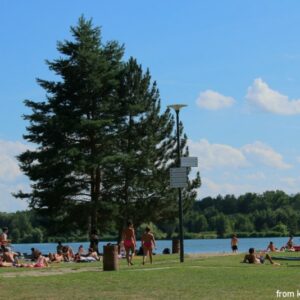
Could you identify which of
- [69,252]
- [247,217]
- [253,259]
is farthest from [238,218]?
[253,259]

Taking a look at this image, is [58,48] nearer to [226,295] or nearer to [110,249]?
[110,249]

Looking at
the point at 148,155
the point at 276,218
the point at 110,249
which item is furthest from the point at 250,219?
the point at 110,249

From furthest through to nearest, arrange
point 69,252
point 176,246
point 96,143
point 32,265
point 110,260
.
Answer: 1. point 96,143
2. point 176,246
3. point 69,252
4. point 32,265
5. point 110,260

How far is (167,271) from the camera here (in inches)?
776

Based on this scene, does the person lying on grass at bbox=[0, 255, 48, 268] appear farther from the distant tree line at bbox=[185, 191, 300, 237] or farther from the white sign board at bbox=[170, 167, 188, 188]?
the distant tree line at bbox=[185, 191, 300, 237]

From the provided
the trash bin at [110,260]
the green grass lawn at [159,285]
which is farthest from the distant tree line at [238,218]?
the green grass lawn at [159,285]

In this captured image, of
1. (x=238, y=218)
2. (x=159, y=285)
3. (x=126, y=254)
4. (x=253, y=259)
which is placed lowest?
(x=159, y=285)

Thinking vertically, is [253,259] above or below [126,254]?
below

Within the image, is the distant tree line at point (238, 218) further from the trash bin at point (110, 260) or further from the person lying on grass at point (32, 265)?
the trash bin at point (110, 260)

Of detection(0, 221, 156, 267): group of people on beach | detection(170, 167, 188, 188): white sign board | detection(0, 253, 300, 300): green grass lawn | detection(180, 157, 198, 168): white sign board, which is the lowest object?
detection(0, 253, 300, 300): green grass lawn

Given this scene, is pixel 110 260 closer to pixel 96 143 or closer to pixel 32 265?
pixel 32 265

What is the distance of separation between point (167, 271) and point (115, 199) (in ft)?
78.0

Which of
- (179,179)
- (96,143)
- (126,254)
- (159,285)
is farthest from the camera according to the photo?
(96,143)

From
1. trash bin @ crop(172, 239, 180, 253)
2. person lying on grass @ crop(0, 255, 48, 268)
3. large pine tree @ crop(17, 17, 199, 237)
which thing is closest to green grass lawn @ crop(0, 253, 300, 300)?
person lying on grass @ crop(0, 255, 48, 268)
